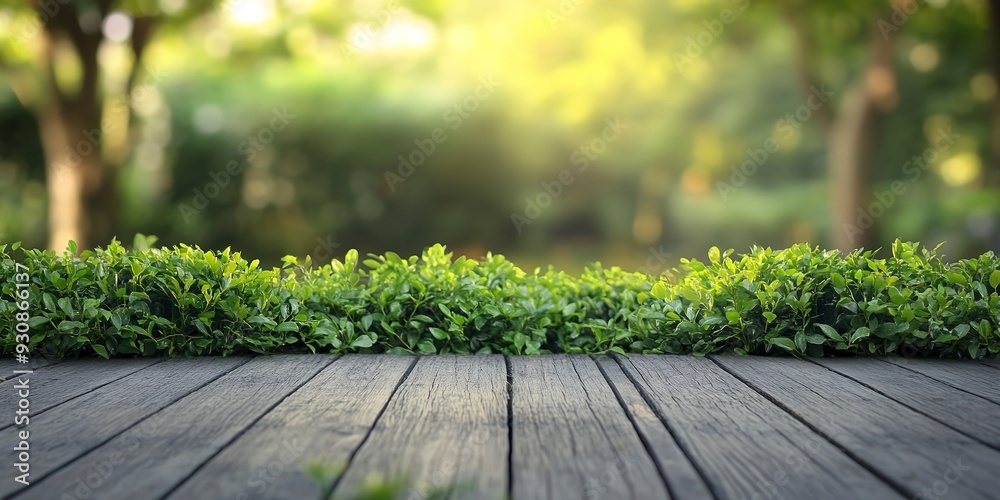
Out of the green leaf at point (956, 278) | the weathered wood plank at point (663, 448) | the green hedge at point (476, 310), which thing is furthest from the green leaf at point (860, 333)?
the weathered wood plank at point (663, 448)

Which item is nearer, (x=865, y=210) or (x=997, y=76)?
(x=997, y=76)

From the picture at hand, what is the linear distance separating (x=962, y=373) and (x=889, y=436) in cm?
113

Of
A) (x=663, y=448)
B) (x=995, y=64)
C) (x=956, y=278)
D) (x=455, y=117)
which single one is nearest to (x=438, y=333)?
(x=663, y=448)

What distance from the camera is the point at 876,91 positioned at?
36.0 feet

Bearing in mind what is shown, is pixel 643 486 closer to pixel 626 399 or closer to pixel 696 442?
pixel 696 442

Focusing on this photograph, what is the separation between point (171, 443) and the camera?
1.78m

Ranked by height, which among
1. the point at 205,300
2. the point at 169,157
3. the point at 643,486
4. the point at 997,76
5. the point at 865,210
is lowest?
the point at 643,486

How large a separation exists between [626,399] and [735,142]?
14.8 metres

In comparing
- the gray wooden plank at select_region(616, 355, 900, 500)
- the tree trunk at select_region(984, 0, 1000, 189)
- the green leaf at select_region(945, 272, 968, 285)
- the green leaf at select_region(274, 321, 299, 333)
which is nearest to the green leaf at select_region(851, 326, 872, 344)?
the green leaf at select_region(945, 272, 968, 285)

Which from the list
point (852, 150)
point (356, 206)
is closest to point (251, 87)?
point (356, 206)

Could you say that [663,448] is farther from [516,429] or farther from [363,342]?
[363,342]

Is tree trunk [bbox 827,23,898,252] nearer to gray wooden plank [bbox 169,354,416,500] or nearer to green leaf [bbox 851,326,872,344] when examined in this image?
green leaf [bbox 851,326,872,344]

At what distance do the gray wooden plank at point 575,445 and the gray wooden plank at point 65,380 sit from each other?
1.33 m

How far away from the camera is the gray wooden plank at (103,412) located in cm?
172
